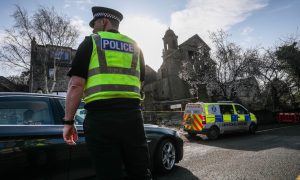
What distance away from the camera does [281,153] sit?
6.13m

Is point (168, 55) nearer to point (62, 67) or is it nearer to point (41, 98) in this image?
point (62, 67)

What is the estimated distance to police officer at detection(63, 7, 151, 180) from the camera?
1610 millimetres

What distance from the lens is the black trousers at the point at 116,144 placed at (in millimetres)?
1595

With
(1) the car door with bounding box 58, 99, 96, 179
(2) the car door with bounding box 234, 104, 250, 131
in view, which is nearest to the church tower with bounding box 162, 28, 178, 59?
(2) the car door with bounding box 234, 104, 250, 131

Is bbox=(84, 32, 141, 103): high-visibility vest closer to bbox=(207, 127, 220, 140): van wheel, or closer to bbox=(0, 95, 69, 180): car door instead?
bbox=(0, 95, 69, 180): car door

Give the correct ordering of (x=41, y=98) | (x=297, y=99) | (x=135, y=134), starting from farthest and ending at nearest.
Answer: (x=297, y=99)
(x=41, y=98)
(x=135, y=134)

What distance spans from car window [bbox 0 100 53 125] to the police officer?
129 centimetres

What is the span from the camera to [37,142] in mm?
2672

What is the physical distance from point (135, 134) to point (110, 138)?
0.69ft

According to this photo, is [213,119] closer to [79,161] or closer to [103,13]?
[79,161]

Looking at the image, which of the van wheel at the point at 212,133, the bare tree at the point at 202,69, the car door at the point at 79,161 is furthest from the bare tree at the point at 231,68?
the car door at the point at 79,161

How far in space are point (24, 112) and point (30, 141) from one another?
1.34 feet

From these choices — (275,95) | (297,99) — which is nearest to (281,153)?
(275,95)

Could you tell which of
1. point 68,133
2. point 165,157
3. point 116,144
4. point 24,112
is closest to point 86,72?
point 68,133
